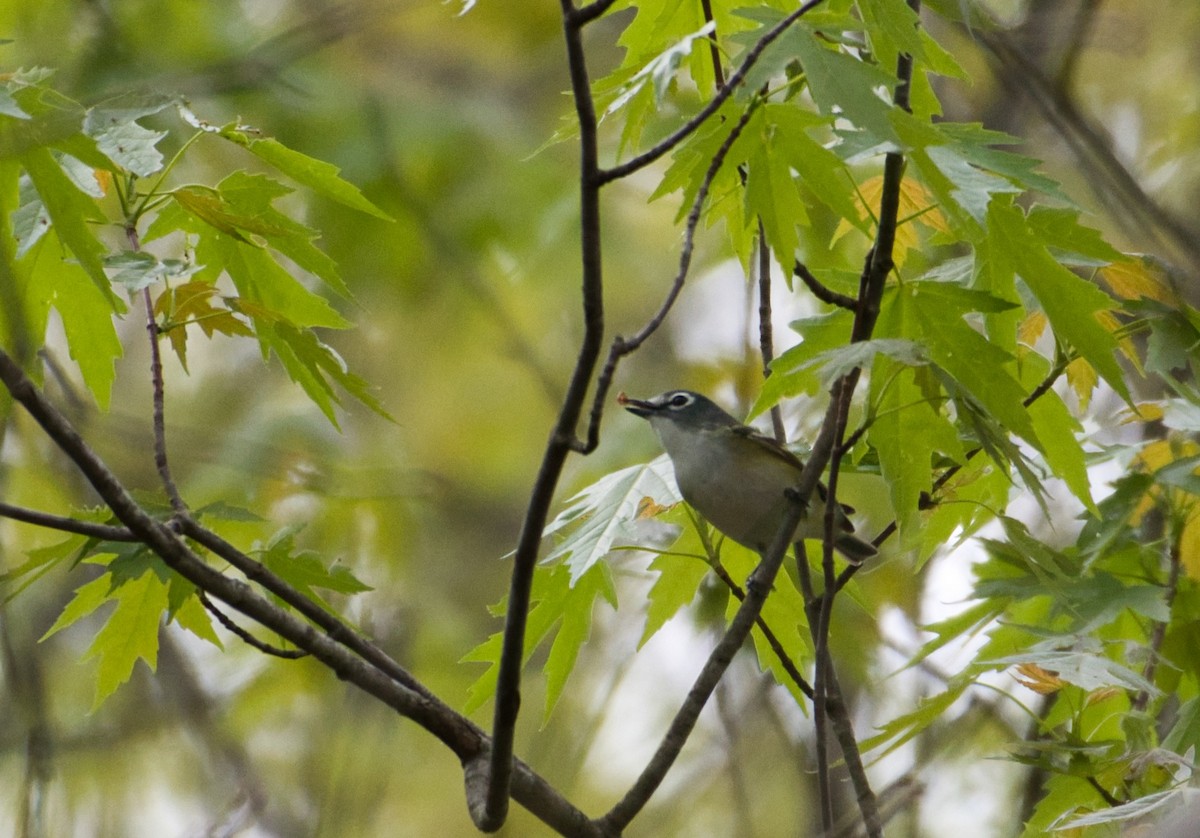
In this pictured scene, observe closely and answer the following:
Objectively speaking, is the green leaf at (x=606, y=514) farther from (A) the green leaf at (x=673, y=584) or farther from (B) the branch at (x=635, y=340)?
(B) the branch at (x=635, y=340)

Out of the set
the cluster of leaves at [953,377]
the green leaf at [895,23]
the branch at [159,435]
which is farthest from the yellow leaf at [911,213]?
the branch at [159,435]

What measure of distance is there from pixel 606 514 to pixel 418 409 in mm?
5042

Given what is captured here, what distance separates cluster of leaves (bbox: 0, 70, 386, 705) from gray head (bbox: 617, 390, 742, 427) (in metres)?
1.17

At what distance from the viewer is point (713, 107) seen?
1742mm

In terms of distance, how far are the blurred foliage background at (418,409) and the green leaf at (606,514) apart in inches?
56.3

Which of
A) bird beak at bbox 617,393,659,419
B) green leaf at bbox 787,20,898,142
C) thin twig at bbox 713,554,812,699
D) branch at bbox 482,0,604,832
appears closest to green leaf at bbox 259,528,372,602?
branch at bbox 482,0,604,832

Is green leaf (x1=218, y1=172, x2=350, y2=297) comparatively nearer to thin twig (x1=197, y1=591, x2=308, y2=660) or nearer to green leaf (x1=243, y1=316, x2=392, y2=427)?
green leaf (x1=243, y1=316, x2=392, y2=427)

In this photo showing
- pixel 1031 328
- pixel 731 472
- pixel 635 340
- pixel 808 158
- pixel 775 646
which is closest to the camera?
pixel 635 340

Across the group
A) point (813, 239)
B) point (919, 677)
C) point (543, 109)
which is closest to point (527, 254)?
point (813, 239)

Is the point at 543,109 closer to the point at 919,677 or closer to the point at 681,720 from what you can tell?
the point at 919,677

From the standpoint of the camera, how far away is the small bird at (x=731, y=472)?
8.98 feet

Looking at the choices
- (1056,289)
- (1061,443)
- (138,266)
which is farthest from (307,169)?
(1061,443)

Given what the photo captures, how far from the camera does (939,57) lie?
7.27ft

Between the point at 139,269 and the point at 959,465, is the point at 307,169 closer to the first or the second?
the point at 139,269
